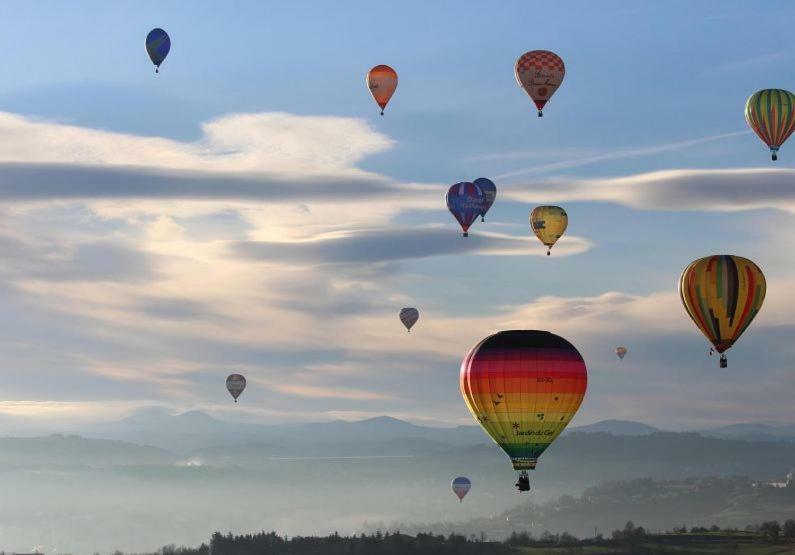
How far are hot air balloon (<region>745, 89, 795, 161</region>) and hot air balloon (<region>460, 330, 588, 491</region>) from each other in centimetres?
4141

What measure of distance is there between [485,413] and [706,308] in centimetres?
2346

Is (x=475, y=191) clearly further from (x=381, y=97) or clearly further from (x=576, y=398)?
(x=576, y=398)

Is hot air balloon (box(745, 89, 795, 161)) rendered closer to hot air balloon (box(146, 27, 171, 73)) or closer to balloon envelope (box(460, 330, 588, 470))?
balloon envelope (box(460, 330, 588, 470))

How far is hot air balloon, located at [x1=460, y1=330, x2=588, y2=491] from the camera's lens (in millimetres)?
120312

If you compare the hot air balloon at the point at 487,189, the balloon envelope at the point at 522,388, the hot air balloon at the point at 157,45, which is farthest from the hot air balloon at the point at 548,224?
the balloon envelope at the point at 522,388

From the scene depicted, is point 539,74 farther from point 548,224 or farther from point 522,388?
point 522,388

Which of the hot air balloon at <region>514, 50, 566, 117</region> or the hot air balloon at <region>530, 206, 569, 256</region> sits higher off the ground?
the hot air balloon at <region>514, 50, 566, 117</region>

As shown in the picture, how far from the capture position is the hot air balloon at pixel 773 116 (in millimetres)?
149625

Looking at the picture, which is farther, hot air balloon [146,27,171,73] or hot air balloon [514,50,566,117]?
hot air balloon [146,27,171,73]

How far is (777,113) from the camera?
493ft

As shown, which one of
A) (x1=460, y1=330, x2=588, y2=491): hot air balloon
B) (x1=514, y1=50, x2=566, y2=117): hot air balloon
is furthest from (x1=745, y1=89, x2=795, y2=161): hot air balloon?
(x1=460, y1=330, x2=588, y2=491): hot air balloon

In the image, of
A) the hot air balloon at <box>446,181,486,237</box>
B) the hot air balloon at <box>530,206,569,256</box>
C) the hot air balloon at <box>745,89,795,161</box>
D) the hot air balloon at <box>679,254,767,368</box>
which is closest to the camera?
the hot air balloon at <box>679,254,767,368</box>

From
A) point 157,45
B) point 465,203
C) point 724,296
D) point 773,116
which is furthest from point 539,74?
point 157,45

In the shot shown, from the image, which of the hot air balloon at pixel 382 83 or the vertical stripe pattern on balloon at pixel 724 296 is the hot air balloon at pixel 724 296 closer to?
the vertical stripe pattern on balloon at pixel 724 296
